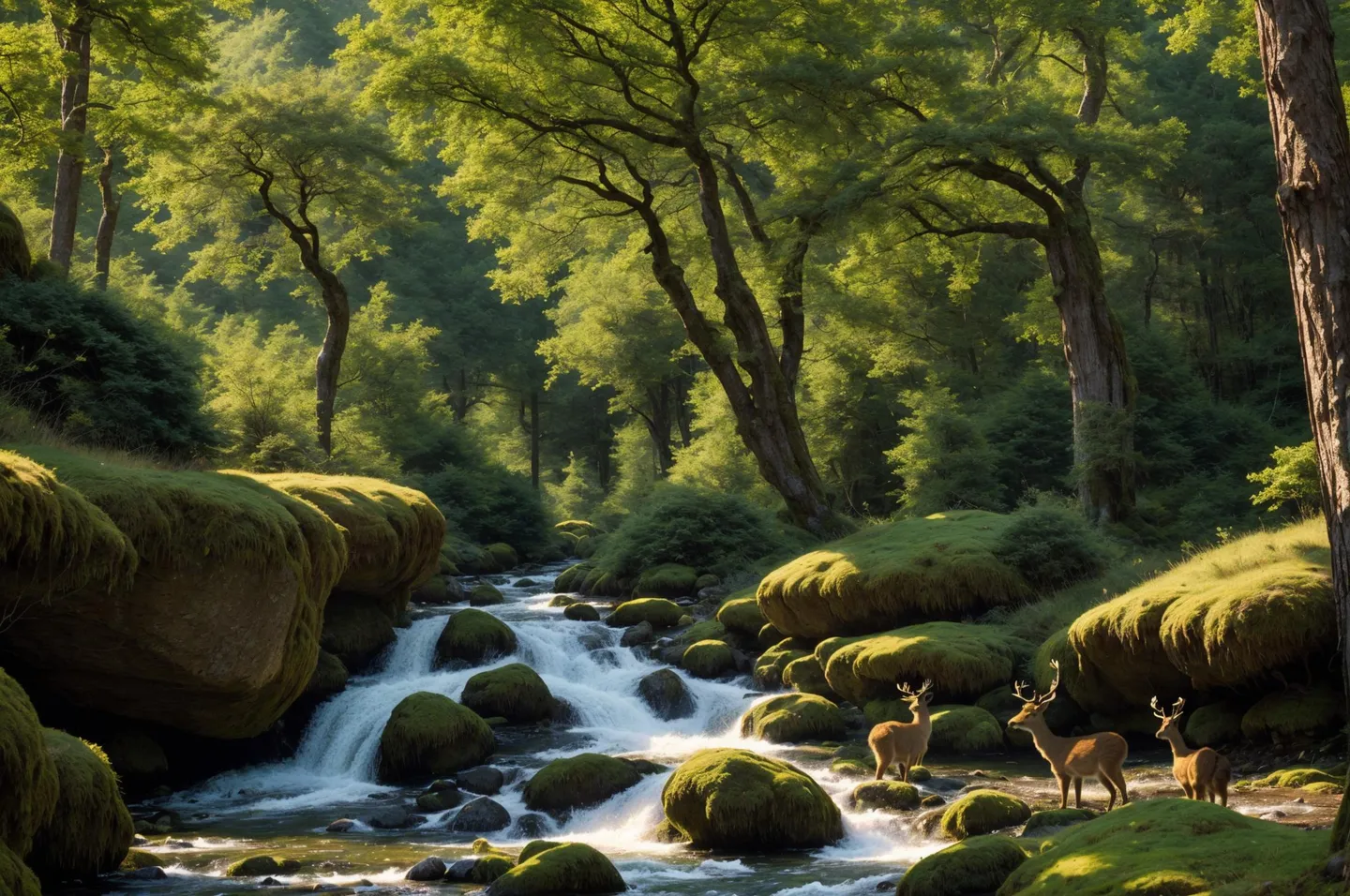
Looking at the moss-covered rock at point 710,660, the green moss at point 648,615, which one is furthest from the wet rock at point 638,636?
the moss-covered rock at point 710,660

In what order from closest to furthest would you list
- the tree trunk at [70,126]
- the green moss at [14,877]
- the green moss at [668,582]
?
the green moss at [14,877], the tree trunk at [70,126], the green moss at [668,582]

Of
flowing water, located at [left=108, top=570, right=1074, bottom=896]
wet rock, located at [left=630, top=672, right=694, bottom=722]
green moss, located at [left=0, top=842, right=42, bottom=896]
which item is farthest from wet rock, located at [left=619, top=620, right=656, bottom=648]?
green moss, located at [left=0, top=842, right=42, bottom=896]

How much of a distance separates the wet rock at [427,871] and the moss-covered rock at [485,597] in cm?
1516

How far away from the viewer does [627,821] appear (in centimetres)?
1141

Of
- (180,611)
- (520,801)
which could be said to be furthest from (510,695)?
(180,611)

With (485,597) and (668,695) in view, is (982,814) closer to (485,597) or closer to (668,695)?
(668,695)

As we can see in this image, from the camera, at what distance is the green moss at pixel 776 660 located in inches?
685

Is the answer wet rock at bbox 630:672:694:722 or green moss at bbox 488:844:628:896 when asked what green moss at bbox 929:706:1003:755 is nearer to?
wet rock at bbox 630:672:694:722

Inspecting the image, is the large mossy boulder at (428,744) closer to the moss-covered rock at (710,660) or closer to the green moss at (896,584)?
the moss-covered rock at (710,660)

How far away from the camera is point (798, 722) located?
48.7ft

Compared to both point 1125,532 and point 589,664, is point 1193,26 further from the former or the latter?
point 589,664

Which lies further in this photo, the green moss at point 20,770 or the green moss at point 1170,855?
the green moss at point 20,770

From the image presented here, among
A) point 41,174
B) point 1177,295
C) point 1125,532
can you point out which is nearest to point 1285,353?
point 1177,295

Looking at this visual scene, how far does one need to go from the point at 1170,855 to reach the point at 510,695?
11571 millimetres
